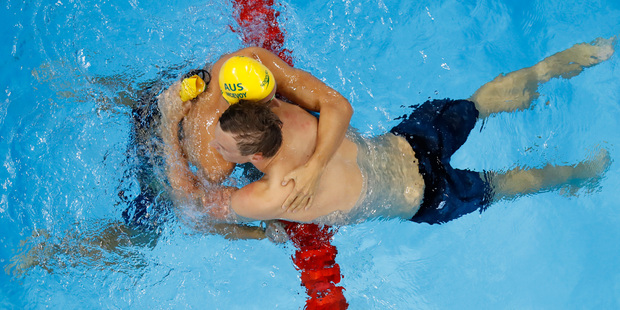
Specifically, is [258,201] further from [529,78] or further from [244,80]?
[529,78]

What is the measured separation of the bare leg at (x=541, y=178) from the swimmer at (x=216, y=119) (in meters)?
1.30

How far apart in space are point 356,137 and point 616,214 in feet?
7.83

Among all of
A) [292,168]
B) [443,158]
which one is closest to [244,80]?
[292,168]

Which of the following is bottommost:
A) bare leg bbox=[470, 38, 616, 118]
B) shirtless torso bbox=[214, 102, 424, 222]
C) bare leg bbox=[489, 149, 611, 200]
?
shirtless torso bbox=[214, 102, 424, 222]

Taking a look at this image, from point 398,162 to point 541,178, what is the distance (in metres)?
1.13

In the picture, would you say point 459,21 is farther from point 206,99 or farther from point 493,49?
point 206,99

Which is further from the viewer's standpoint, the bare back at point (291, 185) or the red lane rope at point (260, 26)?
the red lane rope at point (260, 26)

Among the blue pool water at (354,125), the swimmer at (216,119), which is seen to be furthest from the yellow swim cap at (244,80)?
the blue pool water at (354,125)

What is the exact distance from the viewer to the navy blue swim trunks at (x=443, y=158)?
2.79 meters

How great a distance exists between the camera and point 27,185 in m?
3.37

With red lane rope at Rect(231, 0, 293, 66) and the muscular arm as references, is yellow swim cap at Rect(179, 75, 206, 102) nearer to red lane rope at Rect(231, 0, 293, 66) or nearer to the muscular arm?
the muscular arm

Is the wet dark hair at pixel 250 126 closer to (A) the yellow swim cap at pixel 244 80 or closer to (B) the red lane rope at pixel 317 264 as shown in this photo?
(A) the yellow swim cap at pixel 244 80

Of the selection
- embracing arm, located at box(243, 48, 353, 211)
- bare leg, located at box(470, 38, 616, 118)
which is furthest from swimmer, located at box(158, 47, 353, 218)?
bare leg, located at box(470, 38, 616, 118)

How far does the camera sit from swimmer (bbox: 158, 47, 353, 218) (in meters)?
2.24
